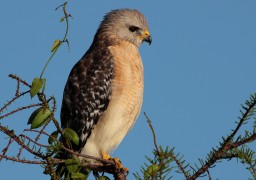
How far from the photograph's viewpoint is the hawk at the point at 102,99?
6.57 metres

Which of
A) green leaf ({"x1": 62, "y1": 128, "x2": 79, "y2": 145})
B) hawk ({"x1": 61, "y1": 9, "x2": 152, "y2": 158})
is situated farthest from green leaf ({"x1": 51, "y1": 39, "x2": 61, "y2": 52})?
hawk ({"x1": 61, "y1": 9, "x2": 152, "y2": 158})

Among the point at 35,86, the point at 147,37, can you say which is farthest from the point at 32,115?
the point at 147,37

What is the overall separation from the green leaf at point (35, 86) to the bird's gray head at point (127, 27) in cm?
379

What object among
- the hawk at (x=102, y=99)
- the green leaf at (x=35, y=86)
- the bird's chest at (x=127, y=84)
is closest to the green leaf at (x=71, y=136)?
the green leaf at (x=35, y=86)

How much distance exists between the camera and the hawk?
6.57m

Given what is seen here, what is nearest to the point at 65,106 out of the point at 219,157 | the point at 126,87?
the point at 126,87

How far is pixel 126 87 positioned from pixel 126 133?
770 millimetres

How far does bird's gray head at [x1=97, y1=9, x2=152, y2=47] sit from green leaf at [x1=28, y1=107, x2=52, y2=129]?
12.3 feet

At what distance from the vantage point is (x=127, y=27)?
26.1ft

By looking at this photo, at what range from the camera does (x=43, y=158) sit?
4.33 m

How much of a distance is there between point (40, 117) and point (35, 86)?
11.2 inches

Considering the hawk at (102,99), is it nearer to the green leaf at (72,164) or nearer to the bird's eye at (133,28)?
the bird's eye at (133,28)

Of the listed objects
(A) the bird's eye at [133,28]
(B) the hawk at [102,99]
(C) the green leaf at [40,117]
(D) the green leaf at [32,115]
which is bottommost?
(C) the green leaf at [40,117]

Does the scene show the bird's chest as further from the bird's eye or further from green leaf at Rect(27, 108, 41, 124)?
green leaf at Rect(27, 108, 41, 124)
